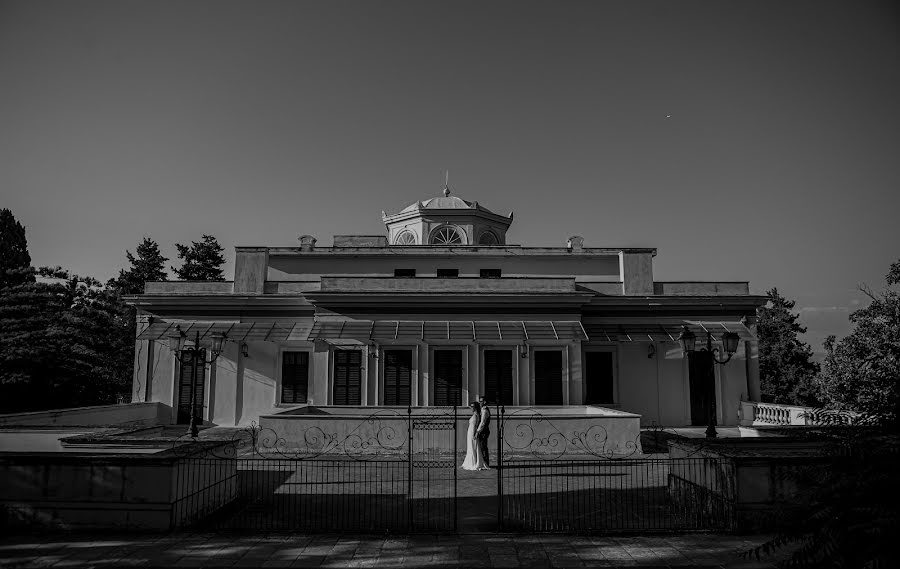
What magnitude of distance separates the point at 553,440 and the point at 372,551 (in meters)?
8.13

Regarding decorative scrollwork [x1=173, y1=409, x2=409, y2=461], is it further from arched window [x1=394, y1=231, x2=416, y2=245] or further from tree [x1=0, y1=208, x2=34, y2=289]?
tree [x1=0, y1=208, x2=34, y2=289]

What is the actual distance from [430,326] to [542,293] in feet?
12.4

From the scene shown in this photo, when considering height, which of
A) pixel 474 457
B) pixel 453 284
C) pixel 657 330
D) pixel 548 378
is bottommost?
pixel 474 457

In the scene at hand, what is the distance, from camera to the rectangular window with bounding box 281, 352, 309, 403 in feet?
69.8

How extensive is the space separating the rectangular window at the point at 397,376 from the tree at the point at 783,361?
1989 centimetres

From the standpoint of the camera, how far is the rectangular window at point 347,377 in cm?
2012

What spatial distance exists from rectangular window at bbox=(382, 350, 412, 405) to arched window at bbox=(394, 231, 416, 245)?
24.7 feet

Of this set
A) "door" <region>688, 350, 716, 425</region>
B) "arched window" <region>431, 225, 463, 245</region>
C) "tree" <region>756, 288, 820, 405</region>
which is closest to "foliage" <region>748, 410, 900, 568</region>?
"door" <region>688, 350, 716, 425</region>

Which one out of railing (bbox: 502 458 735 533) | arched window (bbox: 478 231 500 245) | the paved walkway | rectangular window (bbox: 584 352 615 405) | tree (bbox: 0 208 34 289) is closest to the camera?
the paved walkway

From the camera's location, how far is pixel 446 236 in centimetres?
2603

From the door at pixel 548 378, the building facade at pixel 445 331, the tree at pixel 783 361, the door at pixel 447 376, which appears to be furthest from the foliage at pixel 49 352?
the tree at pixel 783 361

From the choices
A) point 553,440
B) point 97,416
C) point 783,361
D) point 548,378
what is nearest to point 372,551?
point 553,440

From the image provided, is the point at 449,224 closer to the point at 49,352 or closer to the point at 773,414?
the point at 773,414

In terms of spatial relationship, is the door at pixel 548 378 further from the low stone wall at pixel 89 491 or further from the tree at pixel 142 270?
the tree at pixel 142 270
